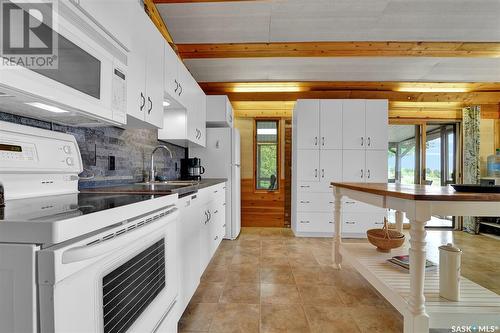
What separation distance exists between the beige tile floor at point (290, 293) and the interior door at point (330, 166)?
1110mm

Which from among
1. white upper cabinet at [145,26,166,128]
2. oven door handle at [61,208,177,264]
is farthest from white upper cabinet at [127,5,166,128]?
oven door handle at [61,208,177,264]

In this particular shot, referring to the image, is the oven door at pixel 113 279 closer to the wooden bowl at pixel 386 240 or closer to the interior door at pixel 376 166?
the wooden bowl at pixel 386 240

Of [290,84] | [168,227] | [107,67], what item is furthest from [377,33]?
[168,227]

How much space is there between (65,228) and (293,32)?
9.68 feet

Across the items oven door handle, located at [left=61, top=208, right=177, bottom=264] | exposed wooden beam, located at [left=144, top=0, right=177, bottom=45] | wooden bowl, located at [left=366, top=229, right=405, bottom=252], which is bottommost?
wooden bowl, located at [left=366, top=229, right=405, bottom=252]

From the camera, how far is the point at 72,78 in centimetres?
102

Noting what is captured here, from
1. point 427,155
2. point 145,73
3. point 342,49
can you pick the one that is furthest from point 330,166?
point 145,73

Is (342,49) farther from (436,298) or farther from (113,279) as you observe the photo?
(113,279)

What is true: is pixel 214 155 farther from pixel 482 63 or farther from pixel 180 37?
pixel 482 63

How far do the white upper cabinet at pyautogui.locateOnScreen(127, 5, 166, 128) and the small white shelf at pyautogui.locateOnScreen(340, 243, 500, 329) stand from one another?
6.71 ft

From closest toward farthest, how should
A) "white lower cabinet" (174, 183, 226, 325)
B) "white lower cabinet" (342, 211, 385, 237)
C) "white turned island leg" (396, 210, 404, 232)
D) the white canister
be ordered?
the white canister, "white lower cabinet" (174, 183, 226, 325), "white turned island leg" (396, 210, 404, 232), "white lower cabinet" (342, 211, 385, 237)

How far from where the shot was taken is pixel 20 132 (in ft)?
3.57

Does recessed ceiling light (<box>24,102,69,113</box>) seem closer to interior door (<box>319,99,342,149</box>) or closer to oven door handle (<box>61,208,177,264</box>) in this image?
oven door handle (<box>61,208,177,264</box>)

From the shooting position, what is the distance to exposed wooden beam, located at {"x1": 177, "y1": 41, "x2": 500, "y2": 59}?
10.2 ft
